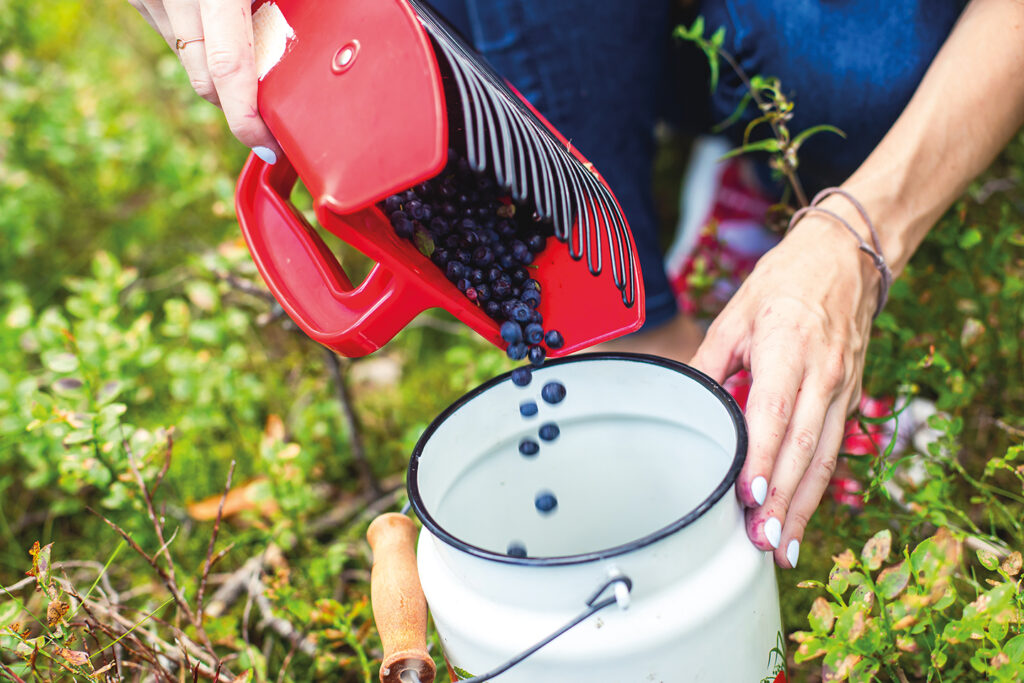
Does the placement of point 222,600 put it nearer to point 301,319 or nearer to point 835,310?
point 301,319

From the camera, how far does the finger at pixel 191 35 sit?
1043 mm

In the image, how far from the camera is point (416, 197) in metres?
1.02

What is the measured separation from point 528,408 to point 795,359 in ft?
1.08

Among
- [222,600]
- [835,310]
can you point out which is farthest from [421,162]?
[222,600]

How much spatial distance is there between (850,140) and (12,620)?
1.49 metres

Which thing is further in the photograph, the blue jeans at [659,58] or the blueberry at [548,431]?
the blue jeans at [659,58]

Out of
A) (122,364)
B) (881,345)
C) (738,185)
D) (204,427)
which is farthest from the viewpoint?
(738,185)

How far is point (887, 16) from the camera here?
4.46ft

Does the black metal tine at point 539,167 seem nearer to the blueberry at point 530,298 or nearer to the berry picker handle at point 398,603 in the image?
the blueberry at point 530,298

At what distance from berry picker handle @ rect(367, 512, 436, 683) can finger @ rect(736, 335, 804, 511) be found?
0.37 meters

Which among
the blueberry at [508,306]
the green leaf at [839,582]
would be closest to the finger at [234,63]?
the blueberry at [508,306]

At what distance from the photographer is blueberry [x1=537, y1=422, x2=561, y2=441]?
108 cm

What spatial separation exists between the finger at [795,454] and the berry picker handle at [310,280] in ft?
1.50

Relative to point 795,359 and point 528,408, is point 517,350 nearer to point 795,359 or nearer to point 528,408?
point 528,408
